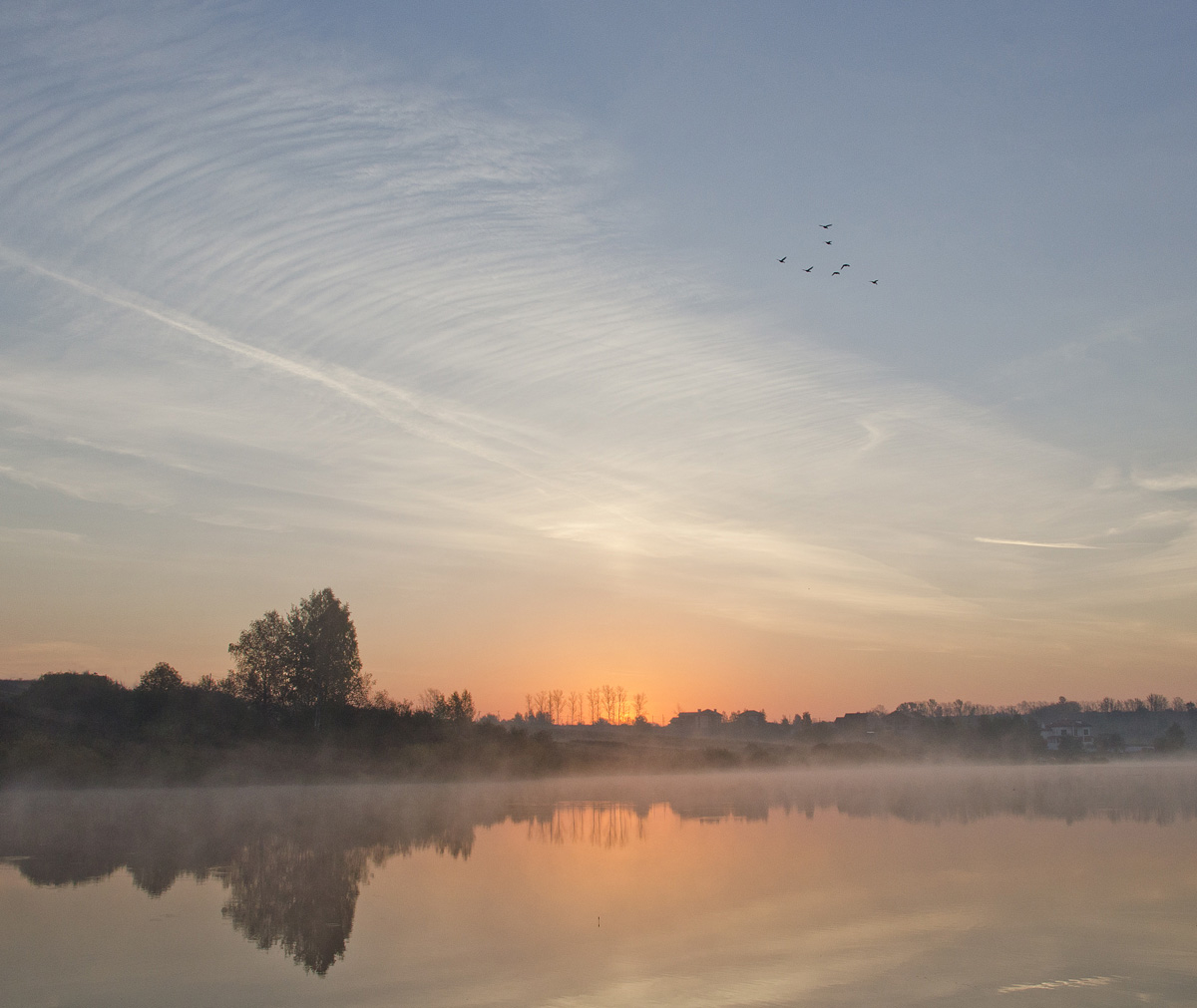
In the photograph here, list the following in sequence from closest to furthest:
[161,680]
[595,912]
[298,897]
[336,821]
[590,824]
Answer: [595,912], [298,897], [590,824], [336,821], [161,680]

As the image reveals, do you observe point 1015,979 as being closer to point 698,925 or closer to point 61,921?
point 698,925

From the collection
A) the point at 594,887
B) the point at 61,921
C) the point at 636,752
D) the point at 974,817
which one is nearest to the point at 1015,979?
the point at 594,887

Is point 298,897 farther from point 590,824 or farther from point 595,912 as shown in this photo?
point 590,824

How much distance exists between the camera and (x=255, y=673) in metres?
68.2

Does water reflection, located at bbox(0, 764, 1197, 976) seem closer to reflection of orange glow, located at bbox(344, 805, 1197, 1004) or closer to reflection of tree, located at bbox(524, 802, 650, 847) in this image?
reflection of tree, located at bbox(524, 802, 650, 847)

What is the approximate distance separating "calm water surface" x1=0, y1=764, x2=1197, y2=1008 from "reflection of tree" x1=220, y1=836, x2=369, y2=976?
0.25 feet

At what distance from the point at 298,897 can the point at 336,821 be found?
58.0ft

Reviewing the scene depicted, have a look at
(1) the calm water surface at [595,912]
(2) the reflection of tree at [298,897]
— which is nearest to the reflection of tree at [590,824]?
(1) the calm water surface at [595,912]

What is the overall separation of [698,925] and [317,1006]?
6.71 meters

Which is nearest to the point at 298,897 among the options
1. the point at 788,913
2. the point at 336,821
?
the point at 788,913

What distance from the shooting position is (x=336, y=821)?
35.3 m

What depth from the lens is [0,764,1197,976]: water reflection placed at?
19.1 m

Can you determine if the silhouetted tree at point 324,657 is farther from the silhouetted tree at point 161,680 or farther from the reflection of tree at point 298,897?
the reflection of tree at point 298,897

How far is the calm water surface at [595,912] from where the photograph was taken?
472 inches
